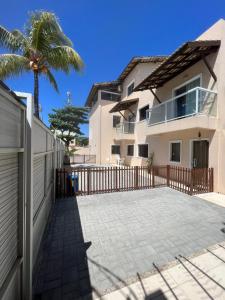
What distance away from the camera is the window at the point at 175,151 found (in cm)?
1161

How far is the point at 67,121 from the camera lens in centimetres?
3014

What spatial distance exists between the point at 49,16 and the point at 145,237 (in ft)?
33.9

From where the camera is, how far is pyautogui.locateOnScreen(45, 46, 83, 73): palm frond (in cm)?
877

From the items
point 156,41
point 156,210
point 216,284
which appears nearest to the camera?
point 216,284

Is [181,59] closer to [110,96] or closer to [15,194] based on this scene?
[15,194]

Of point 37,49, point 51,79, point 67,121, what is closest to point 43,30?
point 37,49

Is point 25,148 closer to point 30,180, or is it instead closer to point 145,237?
point 30,180

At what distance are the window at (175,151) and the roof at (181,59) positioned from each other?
15.2 feet

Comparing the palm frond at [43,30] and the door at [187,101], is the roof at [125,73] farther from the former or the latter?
the palm frond at [43,30]

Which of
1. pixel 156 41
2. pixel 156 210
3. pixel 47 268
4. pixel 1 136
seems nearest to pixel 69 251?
pixel 47 268

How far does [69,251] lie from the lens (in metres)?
3.72

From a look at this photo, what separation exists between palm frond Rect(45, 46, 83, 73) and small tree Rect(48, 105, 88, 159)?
66.4ft

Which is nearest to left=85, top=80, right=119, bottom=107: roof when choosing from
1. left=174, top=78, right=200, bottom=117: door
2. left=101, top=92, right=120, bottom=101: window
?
left=101, top=92, right=120, bottom=101: window

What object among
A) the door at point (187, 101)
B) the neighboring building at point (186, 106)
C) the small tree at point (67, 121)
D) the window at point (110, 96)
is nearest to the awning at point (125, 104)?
the neighboring building at point (186, 106)
